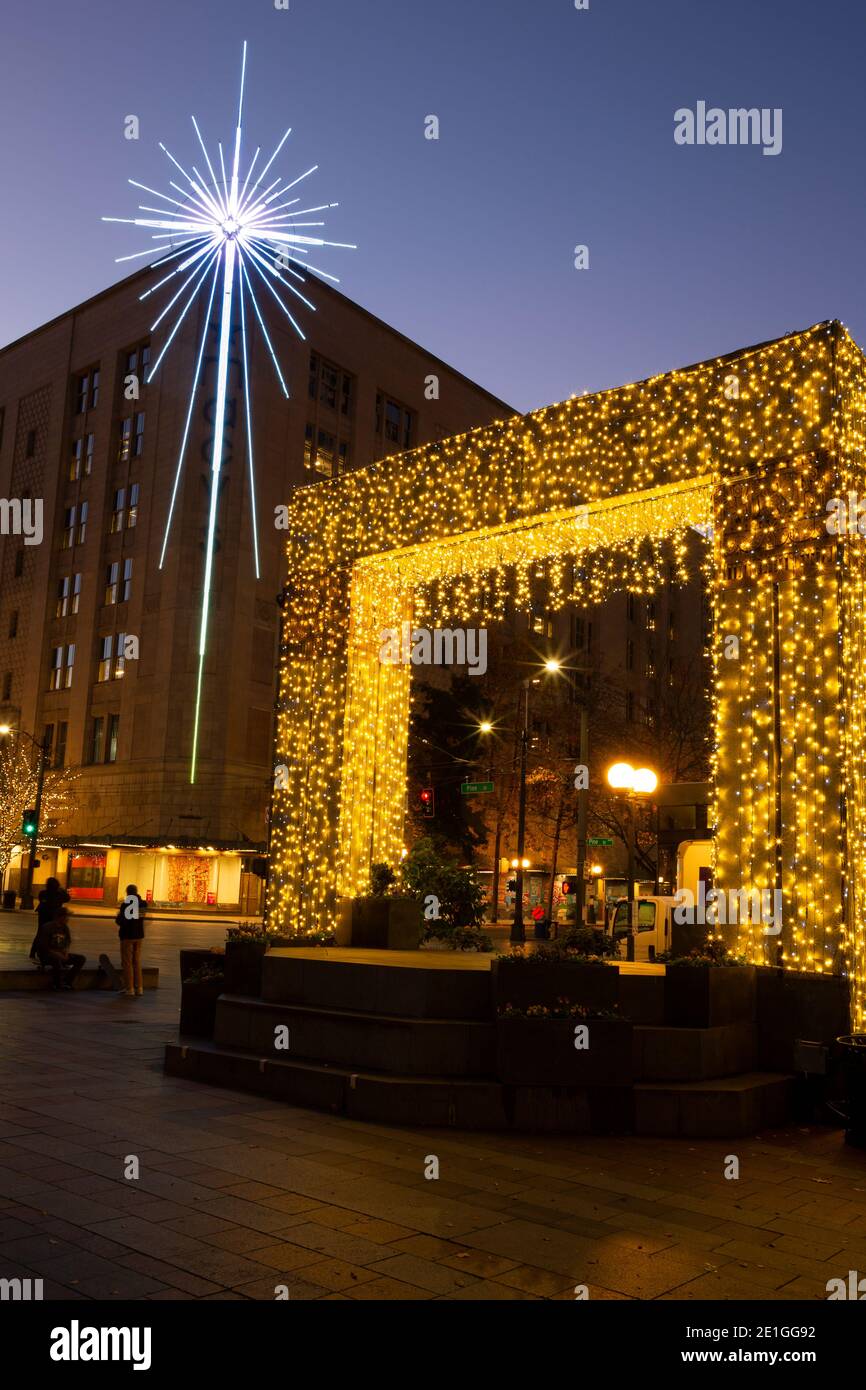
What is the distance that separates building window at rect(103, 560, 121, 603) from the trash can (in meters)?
51.9

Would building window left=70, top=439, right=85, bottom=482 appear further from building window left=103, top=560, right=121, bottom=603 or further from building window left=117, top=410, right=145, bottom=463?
building window left=103, top=560, right=121, bottom=603

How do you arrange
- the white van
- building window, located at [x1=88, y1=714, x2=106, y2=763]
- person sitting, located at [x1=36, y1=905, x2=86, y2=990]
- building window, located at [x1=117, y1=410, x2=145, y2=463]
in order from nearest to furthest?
1. person sitting, located at [x1=36, y1=905, x2=86, y2=990]
2. the white van
3. building window, located at [x1=88, y1=714, x2=106, y2=763]
4. building window, located at [x1=117, y1=410, x2=145, y2=463]

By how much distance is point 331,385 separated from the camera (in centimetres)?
5972

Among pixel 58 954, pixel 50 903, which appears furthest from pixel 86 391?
pixel 58 954

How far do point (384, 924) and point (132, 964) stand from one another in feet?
20.9

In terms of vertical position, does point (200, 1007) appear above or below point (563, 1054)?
below

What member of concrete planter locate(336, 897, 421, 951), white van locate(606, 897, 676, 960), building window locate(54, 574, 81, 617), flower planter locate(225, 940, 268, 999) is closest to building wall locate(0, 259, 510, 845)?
building window locate(54, 574, 81, 617)

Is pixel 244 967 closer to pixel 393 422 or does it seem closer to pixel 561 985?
pixel 561 985

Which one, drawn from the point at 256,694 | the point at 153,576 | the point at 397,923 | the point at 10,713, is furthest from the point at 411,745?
the point at 397,923

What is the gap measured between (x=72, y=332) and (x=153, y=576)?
741 inches

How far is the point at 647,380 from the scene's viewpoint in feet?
43.6

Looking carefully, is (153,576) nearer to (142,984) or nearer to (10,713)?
(10,713)

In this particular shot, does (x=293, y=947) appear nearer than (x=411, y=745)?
Yes

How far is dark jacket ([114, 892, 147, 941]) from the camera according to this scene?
58.7ft
